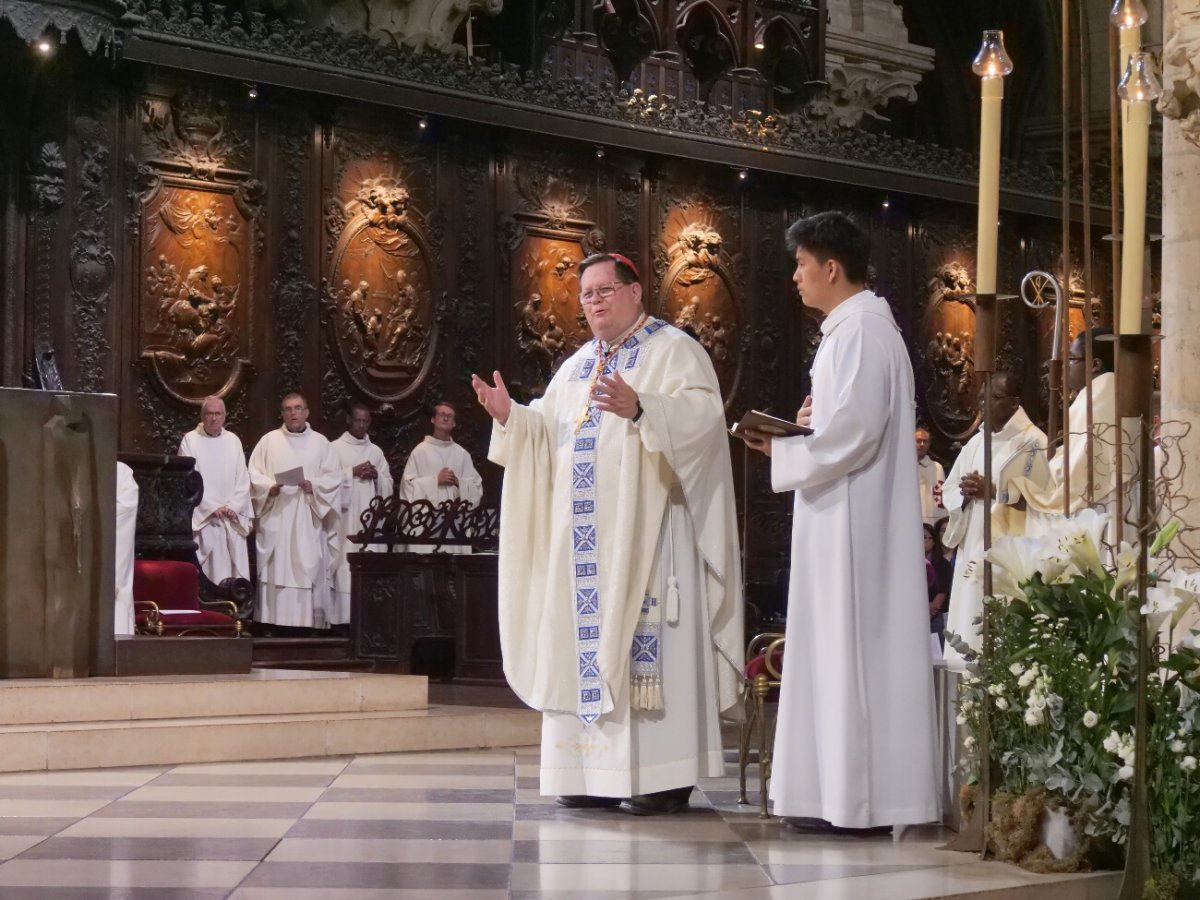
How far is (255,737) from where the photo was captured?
7.45 m

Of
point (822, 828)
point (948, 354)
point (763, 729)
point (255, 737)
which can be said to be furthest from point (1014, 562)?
point (948, 354)

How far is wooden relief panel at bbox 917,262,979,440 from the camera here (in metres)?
19.9

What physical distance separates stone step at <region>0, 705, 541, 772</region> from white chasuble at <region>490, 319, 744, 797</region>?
1.56m

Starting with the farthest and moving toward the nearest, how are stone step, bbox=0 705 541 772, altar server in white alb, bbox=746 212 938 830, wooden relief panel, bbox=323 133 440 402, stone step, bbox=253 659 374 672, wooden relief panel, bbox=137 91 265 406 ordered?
wooden relief panel, bbox=323 133 440 402
wooden relief panel, bbox=137 91 265 406
stone step, bbox=253 659 374 672
stone step, bbox=0 705 541 772
altar server in white alb, bbox=746 212 938 830

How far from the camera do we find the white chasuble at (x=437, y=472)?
591 inches

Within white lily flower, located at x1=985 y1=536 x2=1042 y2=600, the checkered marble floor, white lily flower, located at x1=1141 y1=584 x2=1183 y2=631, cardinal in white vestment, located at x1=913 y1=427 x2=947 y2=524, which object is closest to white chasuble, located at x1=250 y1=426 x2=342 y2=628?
cardinal in white vestment, located at x1=913 y1=427 x2=947 y2=524

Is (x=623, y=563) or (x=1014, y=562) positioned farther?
(x=623, y=563)

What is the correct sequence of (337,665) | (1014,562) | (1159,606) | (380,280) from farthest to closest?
(380,280) < (337,665) < (1014,562) < (1159,606)

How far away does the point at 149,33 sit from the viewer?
14.1 metres

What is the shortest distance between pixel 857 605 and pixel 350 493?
995 cm

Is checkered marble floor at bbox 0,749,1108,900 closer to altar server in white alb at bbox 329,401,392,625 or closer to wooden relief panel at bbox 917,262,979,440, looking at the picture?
altar server in white alb at bbox 329,401,392,625

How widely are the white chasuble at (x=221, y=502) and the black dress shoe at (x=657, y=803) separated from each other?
857cm

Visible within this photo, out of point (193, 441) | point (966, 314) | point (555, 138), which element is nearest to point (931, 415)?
point (966, 314)

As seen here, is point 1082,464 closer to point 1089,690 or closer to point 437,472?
point 1089,690
